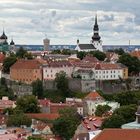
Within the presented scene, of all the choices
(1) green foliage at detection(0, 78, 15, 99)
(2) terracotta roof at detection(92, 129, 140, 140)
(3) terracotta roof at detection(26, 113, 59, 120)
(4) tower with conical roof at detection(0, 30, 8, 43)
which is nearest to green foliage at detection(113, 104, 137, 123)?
(3) terracotta roof at detection(26, 113, 59, 120)

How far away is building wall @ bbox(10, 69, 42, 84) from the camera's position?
307ft

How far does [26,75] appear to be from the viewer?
9462 cm

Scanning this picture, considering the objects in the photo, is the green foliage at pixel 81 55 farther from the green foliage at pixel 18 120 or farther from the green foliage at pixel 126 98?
the green foliage at pixel 18 120

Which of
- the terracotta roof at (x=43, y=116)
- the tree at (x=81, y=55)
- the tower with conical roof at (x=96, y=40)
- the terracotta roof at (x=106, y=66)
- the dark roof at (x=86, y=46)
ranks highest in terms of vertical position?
the tower with conical roof at (x=96, y=40)

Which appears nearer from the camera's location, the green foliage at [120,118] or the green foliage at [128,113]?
the green foliage at [120,118]

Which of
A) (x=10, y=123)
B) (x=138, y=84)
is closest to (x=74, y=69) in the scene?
(x=138, y=84)

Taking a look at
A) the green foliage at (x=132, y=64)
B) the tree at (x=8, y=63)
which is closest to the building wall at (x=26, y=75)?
the tree at (x=8, y=63)

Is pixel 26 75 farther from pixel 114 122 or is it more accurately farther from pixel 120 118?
pixel 114 122

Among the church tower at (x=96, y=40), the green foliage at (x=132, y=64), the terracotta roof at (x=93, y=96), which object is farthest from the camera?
the church tower at (x=96, y=40)

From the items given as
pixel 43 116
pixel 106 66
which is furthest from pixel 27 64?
pixel 43 116

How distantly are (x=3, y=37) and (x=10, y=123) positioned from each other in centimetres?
7922

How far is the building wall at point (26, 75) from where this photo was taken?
93.4 meters

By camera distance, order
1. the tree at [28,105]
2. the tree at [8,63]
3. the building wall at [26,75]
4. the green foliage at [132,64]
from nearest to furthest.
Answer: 1. the tree at [28,105]
2. the building wall at [26,75]
3. the green foliage at [132,64]
4. the tree at [8,63]

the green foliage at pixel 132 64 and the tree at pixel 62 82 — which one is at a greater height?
the green foliage at pixel 132 64
